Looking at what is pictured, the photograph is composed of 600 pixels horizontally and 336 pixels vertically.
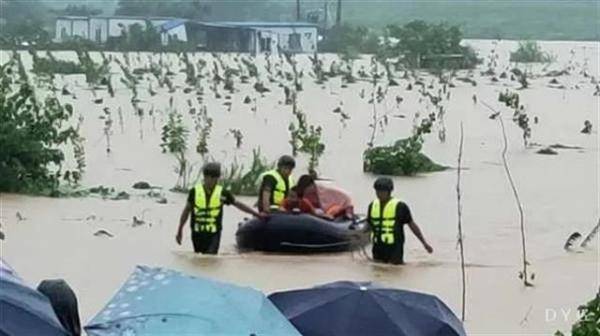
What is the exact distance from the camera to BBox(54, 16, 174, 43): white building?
189 feet

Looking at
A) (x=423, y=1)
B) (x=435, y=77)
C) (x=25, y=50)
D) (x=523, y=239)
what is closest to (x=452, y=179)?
(x=523, y=239)

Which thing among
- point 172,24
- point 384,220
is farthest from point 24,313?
point 172,24

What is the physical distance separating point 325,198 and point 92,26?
153ft

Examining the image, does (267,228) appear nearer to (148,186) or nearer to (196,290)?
(148,186)

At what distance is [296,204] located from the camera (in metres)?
13.1

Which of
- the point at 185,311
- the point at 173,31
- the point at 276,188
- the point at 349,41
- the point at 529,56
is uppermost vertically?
the point at 185,311

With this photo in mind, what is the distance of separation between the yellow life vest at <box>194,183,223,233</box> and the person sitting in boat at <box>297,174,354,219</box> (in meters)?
0.96

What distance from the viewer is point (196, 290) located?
17.0ft

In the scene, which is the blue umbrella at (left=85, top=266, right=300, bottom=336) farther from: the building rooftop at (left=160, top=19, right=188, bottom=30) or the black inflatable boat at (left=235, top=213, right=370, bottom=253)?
the building rooftop at (left=160, top=19, right=188, bottom=30)

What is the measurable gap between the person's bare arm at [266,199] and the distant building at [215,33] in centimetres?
4158

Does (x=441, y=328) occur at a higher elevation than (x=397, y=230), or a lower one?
higher

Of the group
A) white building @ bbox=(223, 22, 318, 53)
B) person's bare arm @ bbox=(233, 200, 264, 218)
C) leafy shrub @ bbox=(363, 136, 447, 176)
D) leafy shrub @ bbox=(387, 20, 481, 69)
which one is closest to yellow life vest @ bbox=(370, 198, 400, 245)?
person's bare arm @ bbox=(233, 200, 264, 218)

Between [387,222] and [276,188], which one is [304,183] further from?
[387,222]

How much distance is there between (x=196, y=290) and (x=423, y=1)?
3304 inches
